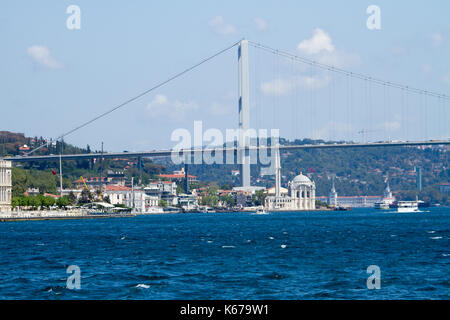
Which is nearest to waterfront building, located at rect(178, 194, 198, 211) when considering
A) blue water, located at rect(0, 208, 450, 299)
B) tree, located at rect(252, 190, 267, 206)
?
tree, located at rect(252, 190, 267, 206)

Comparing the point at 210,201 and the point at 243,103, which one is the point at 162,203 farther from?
the point at 243,103

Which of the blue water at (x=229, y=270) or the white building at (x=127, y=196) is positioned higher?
the white building at (x=127, y=196)

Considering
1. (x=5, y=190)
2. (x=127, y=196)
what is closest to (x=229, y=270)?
(x=5, y=190)

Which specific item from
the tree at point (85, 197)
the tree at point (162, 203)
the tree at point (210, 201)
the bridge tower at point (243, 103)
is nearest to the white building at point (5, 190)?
the tree at point (85, 197)

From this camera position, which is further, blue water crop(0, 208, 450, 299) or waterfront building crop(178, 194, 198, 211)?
waterfront building crop(178, 194, 198, 211)

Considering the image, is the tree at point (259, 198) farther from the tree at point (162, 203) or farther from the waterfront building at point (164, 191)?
the tree at point (162, 203)

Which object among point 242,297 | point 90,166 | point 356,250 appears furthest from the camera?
point 90,166

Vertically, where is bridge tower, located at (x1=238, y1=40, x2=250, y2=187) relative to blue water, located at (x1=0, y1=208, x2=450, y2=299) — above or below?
above

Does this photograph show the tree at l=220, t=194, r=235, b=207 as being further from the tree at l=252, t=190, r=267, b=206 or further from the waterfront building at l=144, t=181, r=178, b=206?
the waterfront building at l=144, t=181, r=178, b=206
